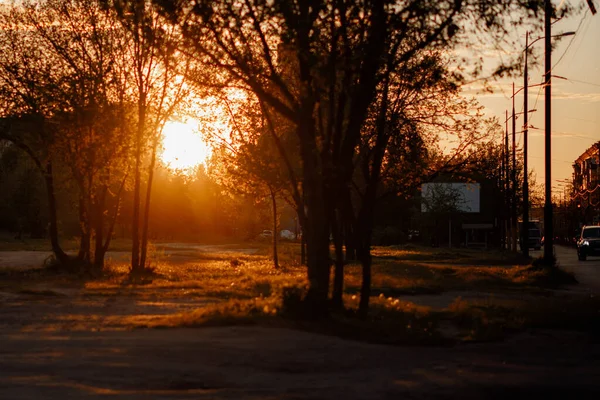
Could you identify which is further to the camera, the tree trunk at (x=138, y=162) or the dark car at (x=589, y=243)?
the dark car at (x=589, y=243)

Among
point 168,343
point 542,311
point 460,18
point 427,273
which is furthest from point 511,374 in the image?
point 427,273

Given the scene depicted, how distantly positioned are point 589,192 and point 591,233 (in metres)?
65.7

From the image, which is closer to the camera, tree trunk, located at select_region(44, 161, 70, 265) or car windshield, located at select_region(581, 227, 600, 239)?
tree trunk, located at select_region(44, 161, 70, 265)

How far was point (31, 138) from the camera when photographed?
37.4m

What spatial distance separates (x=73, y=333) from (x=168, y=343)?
8.40 feet

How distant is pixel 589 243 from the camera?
61750 millimetres

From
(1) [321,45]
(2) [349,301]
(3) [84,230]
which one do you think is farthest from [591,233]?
(1) [321,45]

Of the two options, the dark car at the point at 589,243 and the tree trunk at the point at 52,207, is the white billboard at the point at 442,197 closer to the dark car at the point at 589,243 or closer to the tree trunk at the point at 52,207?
the dark car at the point at 589,243

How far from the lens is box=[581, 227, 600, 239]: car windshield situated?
63812 mm

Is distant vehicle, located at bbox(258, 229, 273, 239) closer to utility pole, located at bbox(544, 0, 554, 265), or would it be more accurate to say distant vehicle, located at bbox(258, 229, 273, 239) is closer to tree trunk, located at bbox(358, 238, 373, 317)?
utility pole, located at bbox(544, 0, 554, 265)

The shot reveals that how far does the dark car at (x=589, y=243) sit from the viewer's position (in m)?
61.3

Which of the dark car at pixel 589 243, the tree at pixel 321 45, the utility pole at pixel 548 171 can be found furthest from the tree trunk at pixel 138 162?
the dark car at pixel 589 243

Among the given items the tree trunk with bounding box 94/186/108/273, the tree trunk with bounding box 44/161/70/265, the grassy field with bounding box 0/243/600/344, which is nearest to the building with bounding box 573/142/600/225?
the grassy field with bounding box 0/243/600/344

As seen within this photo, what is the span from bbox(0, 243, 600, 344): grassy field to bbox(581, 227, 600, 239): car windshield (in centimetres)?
2474
